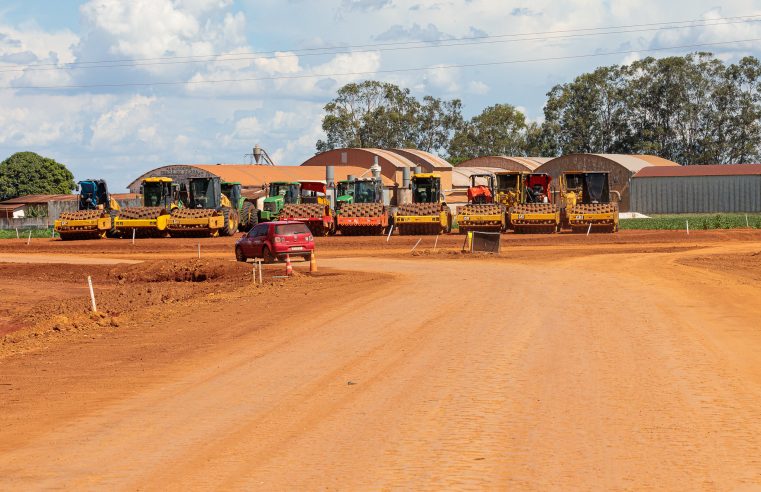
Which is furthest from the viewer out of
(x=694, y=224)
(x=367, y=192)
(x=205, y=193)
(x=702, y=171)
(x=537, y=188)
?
(x=702, y=171)

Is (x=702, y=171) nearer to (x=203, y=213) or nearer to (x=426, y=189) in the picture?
(x=426, y=189)

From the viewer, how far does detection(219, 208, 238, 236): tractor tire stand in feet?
186

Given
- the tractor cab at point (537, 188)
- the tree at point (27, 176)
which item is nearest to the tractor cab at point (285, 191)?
the tractor cab at point (537, 188)

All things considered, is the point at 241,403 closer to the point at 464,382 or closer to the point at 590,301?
the point at 464,382

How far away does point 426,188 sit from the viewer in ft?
187

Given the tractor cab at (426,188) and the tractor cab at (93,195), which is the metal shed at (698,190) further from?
the tractor cab at (93,195)

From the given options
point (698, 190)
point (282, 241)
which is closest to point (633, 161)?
point (698, 190)

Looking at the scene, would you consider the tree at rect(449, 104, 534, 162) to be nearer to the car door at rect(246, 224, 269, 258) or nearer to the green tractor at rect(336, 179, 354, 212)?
the green tractor at rect(336, 179, 354, 212)

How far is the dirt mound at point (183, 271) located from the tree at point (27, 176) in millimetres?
91979

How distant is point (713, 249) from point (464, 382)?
104 ft

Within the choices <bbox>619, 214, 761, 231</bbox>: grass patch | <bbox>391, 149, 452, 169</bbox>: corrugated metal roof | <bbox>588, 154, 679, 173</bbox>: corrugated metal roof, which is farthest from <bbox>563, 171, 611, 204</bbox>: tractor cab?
<bbox>391, 149, 452, 169</bbox>: corrugated metal roof

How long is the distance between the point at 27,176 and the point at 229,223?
7509 centimetres

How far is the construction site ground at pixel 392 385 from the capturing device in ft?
31.8

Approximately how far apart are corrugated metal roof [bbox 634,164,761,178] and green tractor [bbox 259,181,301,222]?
36.1 metres
